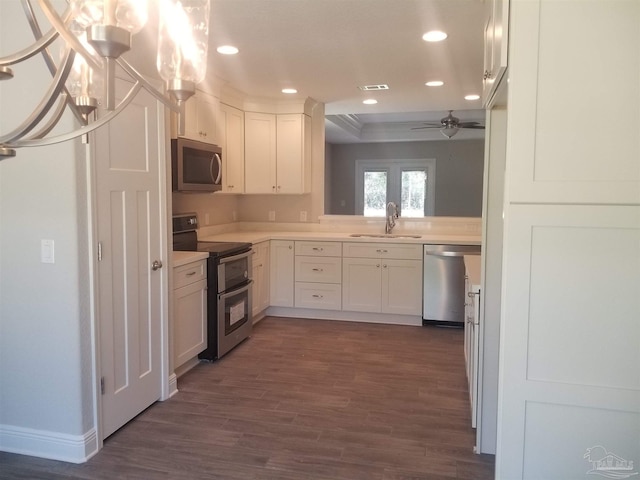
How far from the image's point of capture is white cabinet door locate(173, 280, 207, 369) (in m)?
3.48

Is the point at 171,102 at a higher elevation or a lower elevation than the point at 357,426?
higher

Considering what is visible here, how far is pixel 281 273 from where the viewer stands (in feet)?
17.6

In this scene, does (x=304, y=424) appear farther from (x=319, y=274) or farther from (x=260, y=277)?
(x=319, y=274)

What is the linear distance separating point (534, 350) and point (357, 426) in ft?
5.10

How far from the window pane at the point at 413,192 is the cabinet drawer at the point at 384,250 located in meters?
4.79

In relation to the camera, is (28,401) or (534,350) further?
(28,401)

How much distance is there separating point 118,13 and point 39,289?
6.19ft

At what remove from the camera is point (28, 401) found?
259 cm

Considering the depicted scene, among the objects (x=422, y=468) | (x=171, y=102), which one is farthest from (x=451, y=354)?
(x=171, y=102)

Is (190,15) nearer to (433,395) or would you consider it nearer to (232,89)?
(433,395)

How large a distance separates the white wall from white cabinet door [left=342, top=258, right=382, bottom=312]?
3.03m

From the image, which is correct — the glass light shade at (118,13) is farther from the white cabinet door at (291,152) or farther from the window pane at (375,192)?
the window pane at (375,192)

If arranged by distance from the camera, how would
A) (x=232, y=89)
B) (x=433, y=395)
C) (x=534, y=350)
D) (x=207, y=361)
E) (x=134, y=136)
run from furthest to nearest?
(x=232, y=89), (x=207, y=361), (x=433, y=395), (x=134, y=136), (x=534, y=350)

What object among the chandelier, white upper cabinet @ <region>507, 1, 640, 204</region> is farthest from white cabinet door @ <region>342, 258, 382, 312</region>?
the chandelier
